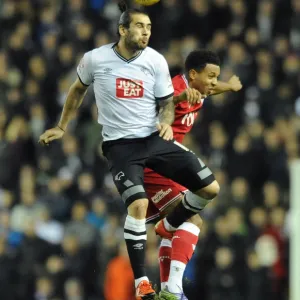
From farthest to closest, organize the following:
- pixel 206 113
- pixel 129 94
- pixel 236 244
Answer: pixel 206 113 < pixel 236 244 < pixel 129 94

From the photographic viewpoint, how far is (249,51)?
18922 mm

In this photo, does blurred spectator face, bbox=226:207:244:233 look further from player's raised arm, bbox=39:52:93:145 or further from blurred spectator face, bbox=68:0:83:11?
player's raised arm, bbox=39:52:93:145

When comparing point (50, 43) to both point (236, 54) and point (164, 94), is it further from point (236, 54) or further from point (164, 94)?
point (164, 94)

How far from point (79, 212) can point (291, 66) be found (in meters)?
4.06

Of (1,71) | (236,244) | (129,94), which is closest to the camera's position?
(129,94)

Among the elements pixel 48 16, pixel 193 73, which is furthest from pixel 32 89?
pixel 193 73

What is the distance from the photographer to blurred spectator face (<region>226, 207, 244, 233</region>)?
54.7 feet

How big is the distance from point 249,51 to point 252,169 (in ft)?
7.57

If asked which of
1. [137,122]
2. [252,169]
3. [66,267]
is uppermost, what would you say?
[137,122]

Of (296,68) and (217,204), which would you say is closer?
(217,204)

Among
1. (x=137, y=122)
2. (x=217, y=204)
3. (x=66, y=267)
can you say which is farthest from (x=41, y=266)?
(x=137, y=122)

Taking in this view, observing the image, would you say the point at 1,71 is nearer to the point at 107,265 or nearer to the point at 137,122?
the point at 107,265

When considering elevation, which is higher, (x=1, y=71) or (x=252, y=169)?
(x=1, y=71)

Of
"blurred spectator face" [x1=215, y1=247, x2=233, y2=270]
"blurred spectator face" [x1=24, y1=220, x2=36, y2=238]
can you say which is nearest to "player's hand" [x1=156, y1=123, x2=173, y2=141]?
"blurred spectator face" [x1=215, y1=247, x2=233, y2=270]
